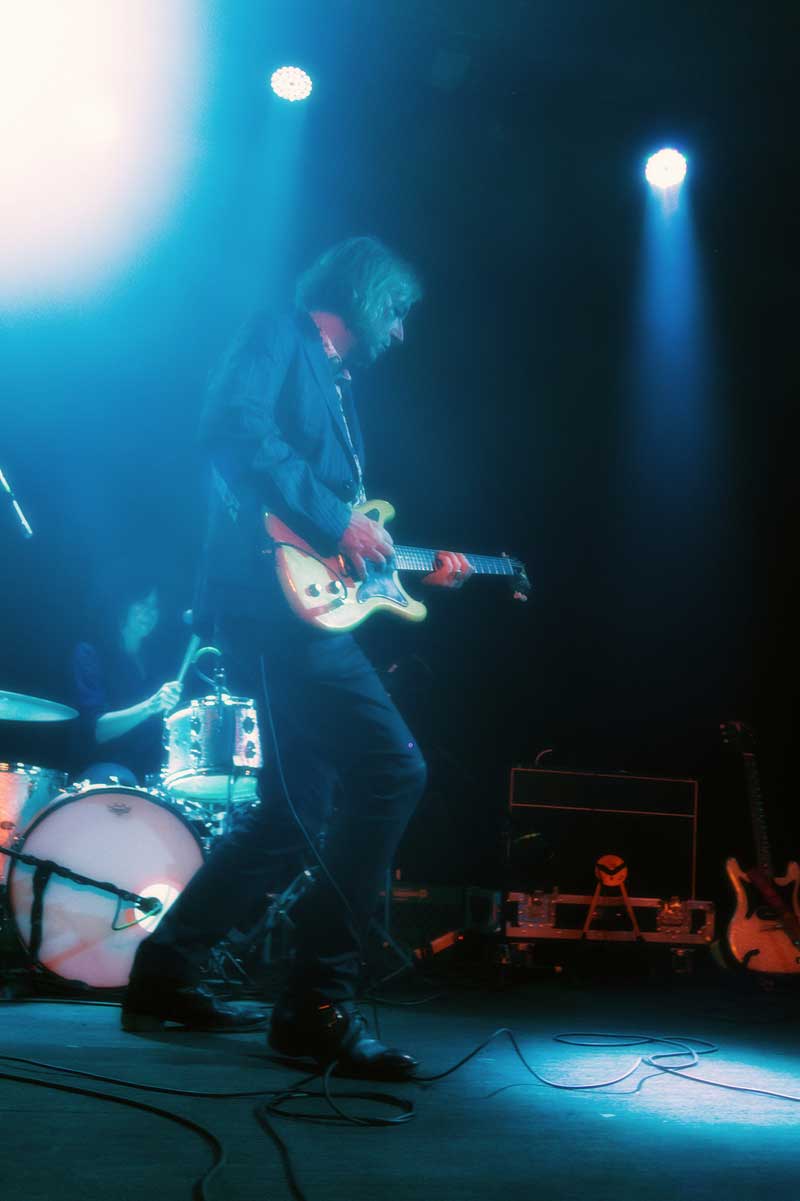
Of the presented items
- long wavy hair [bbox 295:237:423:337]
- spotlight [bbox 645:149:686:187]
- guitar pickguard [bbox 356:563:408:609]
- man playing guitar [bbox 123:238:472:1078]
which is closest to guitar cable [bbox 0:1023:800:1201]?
man playing guitar [bbox 123:238:472:1078]

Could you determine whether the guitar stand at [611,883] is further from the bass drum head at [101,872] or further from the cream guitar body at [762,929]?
the bass drum head at [101,872]

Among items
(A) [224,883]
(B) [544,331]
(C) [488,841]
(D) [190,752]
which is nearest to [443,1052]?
(A) [224,883]

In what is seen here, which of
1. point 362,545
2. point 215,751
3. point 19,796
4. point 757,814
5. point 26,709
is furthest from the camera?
point 757,814

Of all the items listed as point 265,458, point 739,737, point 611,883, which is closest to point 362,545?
point 265,458

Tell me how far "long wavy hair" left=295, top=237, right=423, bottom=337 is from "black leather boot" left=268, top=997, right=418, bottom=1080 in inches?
72.7

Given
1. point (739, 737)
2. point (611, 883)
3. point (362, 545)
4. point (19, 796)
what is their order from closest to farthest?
point (362, 545)
point (19, 796)
point (611, 883)
point (739, 737)

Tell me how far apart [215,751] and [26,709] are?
2.85 feet

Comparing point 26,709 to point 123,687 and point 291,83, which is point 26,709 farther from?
point 291,83

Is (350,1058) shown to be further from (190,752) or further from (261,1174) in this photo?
(190,752)

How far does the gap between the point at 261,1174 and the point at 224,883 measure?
3.81ft

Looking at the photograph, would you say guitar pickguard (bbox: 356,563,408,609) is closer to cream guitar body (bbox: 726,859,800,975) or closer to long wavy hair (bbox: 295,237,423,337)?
long wavy hair (bbox: 295,237,423,337)

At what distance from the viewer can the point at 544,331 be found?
6043 millimetres

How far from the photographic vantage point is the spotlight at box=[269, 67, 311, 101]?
5.29 meters

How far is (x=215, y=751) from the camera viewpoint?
419 centimetres
